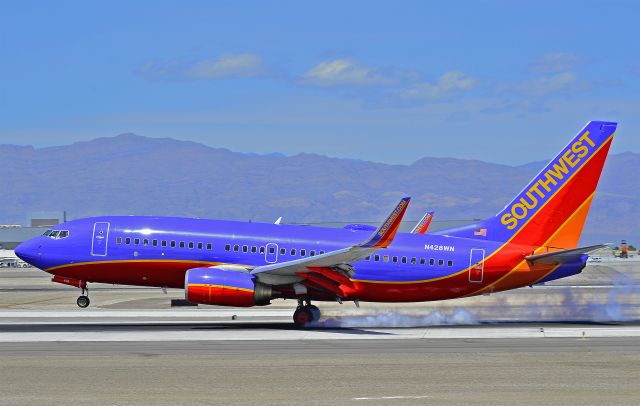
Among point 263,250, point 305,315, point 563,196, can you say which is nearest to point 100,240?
point 263,250

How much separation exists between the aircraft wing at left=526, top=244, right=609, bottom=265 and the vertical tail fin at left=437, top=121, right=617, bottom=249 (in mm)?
871

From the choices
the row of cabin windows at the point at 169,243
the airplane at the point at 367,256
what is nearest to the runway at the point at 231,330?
the airplane at the point at 367,256

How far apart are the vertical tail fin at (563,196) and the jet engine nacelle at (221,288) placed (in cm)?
987

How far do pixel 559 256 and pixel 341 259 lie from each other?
8.25 m

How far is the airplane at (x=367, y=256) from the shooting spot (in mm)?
38656

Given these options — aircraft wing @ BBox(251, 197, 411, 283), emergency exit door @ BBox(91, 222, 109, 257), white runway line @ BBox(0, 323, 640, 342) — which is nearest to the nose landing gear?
emergency exit door @ BBox(91, 222, 109, 257)

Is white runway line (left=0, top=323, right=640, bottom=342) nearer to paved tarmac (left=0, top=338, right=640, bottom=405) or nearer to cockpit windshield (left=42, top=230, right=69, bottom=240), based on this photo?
paved tarmac (left=0, top=338, right=640, bottom=405)

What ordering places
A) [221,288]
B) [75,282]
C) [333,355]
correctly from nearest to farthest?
[333,355] < [221,288] < [75,282]

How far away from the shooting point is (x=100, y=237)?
39.2m

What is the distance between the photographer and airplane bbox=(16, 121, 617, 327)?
1522 inches

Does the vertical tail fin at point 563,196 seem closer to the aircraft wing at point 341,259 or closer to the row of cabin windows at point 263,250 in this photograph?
the aircraft wing at point 341,259

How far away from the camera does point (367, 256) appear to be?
124 feet

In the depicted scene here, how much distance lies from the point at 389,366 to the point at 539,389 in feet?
15.9

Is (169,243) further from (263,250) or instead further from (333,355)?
(333,355)
